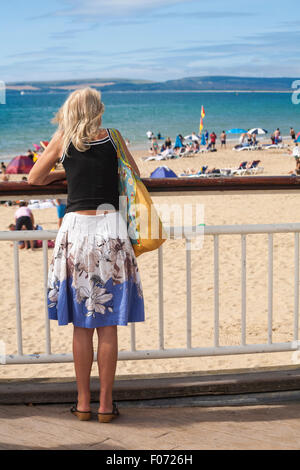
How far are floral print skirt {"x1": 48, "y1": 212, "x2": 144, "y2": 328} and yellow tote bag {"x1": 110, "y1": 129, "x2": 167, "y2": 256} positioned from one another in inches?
1.8

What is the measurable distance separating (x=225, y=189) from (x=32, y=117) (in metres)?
82.4

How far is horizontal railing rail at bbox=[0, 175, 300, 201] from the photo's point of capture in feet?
9.46

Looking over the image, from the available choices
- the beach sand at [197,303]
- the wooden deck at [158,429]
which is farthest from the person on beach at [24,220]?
the wooden deck at [158,429]

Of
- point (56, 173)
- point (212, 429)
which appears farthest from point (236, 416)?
point (56, 173)

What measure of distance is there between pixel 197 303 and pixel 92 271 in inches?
232

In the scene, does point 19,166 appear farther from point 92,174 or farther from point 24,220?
point 92,174

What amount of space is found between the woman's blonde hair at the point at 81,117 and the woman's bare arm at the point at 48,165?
5cm

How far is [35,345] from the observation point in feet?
22.6

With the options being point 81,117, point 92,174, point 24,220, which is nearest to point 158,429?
point 92,174

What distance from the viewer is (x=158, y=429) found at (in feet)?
8.87

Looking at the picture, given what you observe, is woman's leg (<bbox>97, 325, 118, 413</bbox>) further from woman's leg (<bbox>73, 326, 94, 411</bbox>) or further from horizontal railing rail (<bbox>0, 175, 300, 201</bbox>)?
horizontal railing rail (<bbox>0, 175, 300, 201</bbox>)

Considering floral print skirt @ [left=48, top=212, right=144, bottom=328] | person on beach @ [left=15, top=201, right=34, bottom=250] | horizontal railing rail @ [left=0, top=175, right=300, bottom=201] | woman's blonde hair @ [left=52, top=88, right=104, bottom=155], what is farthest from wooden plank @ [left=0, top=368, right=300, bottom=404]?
person on beach @ [left=15, top=201, right=34, bottom=250]

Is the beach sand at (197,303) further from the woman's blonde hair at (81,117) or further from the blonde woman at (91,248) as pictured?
the woman's blonde hair at (81,117)

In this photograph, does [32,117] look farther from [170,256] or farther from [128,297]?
[128,297]
